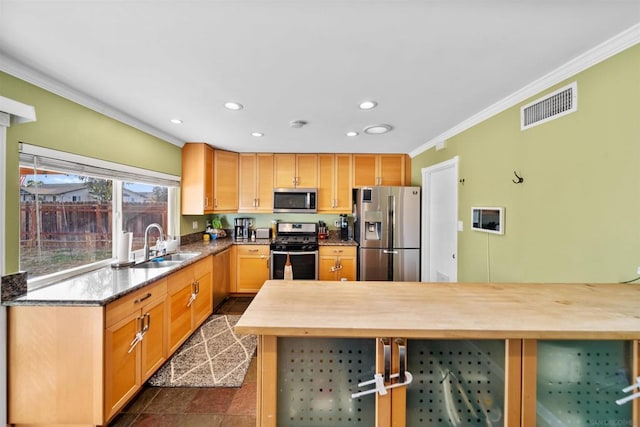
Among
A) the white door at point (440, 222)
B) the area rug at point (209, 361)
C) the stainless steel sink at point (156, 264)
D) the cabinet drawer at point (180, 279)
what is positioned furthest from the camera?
the white door at point (440, 222)

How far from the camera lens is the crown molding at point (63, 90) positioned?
1496mm

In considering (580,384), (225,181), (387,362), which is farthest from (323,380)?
(225,181)

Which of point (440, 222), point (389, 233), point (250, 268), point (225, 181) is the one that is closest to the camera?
point (440, 222)

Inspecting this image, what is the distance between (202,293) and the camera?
2.87 meters

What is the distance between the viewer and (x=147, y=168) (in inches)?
109

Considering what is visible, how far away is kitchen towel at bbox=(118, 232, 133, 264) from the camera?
2219mm

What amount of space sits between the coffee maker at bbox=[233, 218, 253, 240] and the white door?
112 inches

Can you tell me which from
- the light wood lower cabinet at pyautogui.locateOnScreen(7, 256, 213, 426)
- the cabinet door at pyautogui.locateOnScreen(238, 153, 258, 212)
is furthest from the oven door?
the light wood lower cabinet at pyautogui.locateOnScreen(7, 256, 213, 426)

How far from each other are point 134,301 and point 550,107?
124 inches

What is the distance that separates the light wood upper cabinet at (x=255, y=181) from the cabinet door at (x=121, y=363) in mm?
2510

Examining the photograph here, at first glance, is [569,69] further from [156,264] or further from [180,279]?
[156,264]

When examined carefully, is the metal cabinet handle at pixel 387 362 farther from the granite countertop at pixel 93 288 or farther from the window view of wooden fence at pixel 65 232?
the window view of wooden fence at pixel 65 232

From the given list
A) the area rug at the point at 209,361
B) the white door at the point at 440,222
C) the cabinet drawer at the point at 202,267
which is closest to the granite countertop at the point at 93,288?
the cabinet drawer at the point at 202,267

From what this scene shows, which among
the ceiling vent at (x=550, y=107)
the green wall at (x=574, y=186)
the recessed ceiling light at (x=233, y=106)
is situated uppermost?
the recessed ceiling light at (x=233, y=106)
